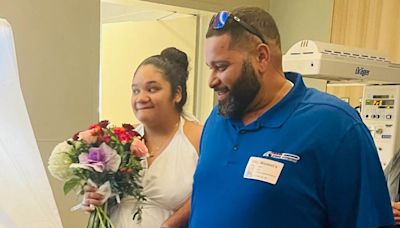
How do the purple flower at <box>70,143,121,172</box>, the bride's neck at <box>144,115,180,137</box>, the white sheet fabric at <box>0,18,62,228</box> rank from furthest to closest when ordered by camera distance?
the bride's neck at <box>144,115,180,137</box> < the white sheet fabric at <box>0,18,62,228</box> < the purple flower at <box>70,143,121,172</box>

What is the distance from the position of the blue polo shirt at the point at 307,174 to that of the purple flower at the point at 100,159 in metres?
0.36

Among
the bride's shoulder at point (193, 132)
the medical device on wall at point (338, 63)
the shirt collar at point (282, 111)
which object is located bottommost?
the bride's shoulder at point (193, 132)

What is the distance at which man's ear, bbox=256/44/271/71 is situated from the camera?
1231 mm

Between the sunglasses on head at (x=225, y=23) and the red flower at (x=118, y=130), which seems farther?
the red flower at (x=118, y=130)

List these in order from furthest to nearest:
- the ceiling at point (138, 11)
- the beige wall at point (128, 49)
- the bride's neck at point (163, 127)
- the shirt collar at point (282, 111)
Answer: the beige wall at point (128, 49) < the ceiling at point (138, 11) < the bride's neck at point (163, 127) < the shirt collar at point (282, 111)

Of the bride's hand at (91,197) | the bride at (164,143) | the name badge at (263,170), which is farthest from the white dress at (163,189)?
the name badge at (263,170)

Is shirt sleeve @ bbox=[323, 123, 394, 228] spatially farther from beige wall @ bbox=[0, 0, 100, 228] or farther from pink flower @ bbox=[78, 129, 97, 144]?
beige wall @ bbox=[0, 0, 100, 228]

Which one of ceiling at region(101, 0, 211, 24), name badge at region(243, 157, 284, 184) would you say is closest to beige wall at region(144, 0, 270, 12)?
ceiling at region(101, 0, 211, 24)

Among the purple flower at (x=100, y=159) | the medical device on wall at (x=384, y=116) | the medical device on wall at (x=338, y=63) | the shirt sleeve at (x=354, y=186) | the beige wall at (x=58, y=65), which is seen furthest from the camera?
the beige wall at (x=58, y=65)

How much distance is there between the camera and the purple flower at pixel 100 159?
53.7 inches

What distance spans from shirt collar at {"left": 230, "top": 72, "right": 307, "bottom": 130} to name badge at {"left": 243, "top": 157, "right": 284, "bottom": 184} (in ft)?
0.34

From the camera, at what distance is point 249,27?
1.23 meters

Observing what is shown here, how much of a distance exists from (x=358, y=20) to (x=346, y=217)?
2.41 m

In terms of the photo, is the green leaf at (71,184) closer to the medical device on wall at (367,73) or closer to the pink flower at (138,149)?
the pink flower at (138,149)
